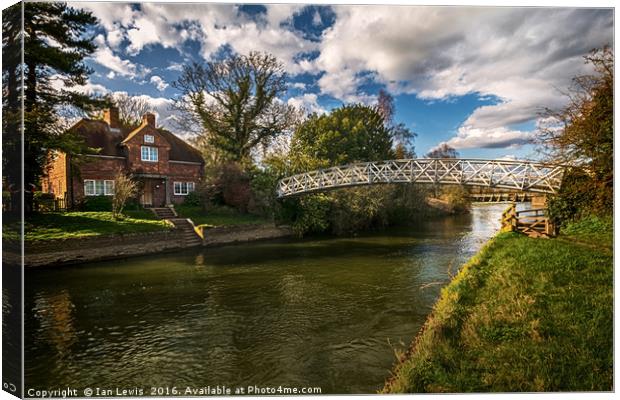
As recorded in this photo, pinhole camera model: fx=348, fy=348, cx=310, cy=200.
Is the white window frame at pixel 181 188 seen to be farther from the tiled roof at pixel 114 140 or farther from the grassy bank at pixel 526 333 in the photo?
the grassy bank at pixel 526 333

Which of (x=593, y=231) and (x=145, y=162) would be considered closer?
(x=593, y=231)

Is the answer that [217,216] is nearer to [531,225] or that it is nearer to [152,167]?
[152,167]

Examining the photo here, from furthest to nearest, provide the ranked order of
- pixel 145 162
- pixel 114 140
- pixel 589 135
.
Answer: pixel 145 162 < pixel 114 140 < pixel 589 135

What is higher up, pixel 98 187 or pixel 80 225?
pixel 98 187

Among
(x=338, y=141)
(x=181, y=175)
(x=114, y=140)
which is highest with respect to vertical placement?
(x=338, y=141)

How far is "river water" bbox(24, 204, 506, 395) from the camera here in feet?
12.7

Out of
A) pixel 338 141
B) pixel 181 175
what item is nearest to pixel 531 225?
pixel 338 141

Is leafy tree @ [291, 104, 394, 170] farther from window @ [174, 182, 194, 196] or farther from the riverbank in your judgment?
window @ [174, 182, 194, 196]

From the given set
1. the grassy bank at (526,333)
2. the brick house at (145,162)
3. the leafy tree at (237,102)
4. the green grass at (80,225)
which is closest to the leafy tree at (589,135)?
the grassy bank at (526,333)

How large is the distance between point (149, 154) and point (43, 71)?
29.3 feet

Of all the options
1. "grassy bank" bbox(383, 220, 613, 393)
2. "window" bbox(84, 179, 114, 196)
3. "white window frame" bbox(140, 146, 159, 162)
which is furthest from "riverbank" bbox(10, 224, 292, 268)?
"grassy bank" bbox(383, 220, 613, 393)

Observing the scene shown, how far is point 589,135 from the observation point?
4.36 m

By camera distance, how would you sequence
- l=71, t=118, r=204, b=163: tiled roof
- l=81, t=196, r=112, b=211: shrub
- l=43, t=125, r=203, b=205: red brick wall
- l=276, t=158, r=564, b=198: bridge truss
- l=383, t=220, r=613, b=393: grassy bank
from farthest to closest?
l=43, t=125, r=203, b=205: red brick wall
l=276, t=158, r=564, b=198: bridge truss
l=81, t=196, r=112, b=211: shrub
l=71, t=118, r=204, b=163: tiled roof
l=383, t=220, r=613, b=393: grassy bank

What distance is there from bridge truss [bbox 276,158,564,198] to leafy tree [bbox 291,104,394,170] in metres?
0.99
